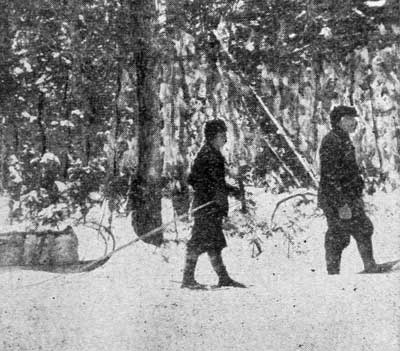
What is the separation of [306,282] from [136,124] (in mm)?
1592

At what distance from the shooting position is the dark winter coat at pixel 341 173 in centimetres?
543

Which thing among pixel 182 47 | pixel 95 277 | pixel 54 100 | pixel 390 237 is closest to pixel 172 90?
pixel 182 47

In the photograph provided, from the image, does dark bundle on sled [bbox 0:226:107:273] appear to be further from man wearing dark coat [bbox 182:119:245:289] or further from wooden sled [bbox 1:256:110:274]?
man wearing dark coat [bbox 182:119:245:289]

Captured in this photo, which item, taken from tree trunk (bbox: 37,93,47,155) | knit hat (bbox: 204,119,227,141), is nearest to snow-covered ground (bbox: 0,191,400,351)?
knit hat (bbox: 204,119,227,141)

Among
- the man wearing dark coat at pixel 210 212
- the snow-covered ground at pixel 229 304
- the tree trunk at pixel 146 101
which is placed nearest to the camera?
the snow-covered ground at pixel 229 304

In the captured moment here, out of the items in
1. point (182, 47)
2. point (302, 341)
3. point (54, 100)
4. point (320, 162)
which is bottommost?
point (302, 341)

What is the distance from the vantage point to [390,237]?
5.40 m

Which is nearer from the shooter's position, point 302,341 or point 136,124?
point 302,341

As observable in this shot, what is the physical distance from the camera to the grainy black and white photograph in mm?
5363

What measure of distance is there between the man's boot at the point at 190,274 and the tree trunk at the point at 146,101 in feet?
1.68

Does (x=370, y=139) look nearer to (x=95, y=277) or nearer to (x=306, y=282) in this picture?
(x=306, y=282)

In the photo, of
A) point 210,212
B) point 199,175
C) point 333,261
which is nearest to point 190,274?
point 210,212

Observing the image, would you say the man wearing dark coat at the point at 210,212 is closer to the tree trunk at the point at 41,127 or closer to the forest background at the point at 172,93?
the forest background at the point at 172,93

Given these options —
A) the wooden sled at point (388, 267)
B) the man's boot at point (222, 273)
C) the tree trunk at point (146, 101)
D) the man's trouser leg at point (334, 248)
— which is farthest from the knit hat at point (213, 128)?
the wooden sled at point (388, 267)
